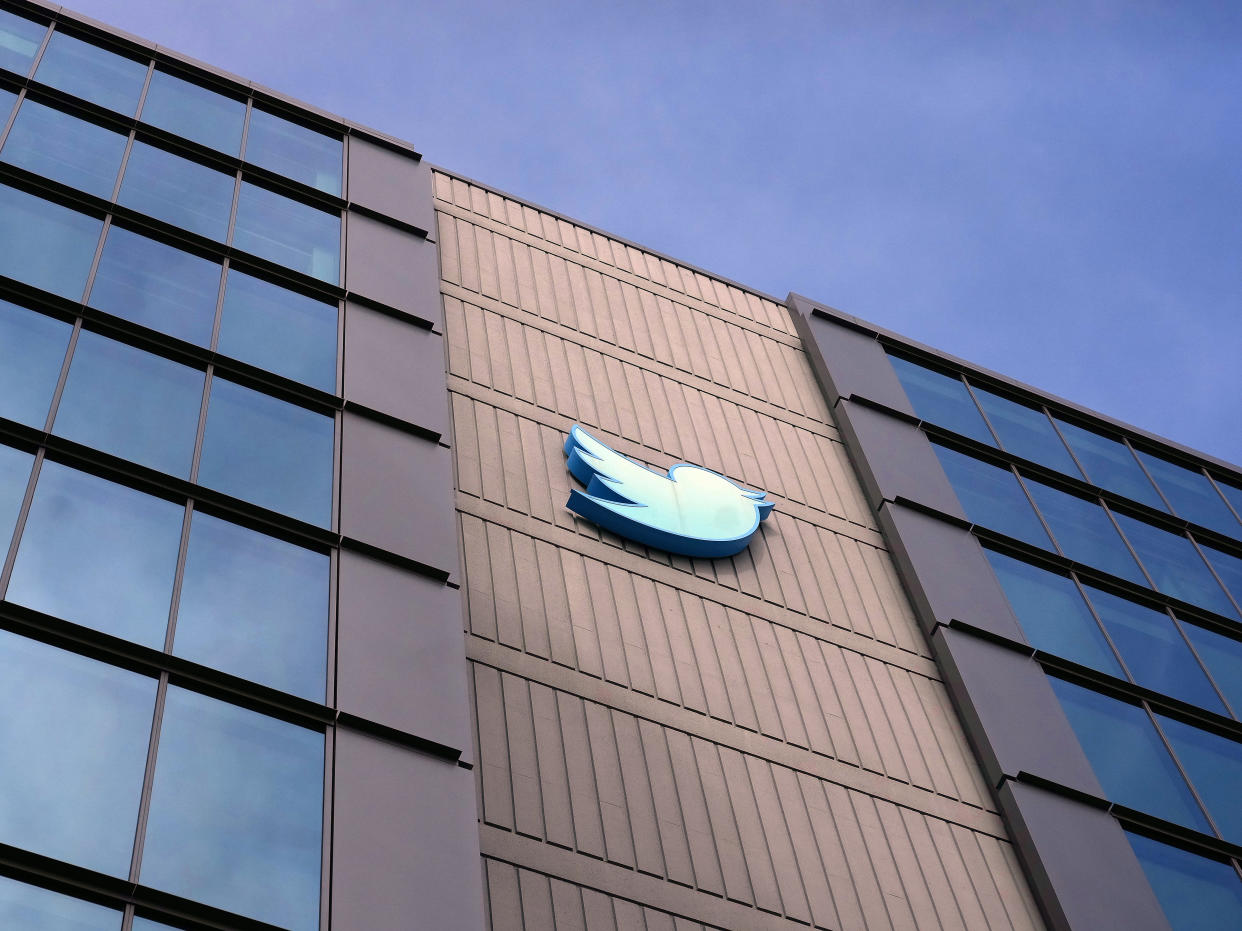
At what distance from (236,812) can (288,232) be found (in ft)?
38.0

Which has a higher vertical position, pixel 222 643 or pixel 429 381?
pixel 429 381

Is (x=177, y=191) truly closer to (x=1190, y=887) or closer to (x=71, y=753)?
(x=71, y=753)

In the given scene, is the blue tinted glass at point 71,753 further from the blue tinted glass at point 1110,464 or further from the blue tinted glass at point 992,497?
the blue tinted glass at point 1110,464

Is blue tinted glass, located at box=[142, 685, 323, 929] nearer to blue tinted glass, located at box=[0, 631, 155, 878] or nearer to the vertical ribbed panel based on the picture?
blue tinted glass, located at box=[0, 631, 155, 878]

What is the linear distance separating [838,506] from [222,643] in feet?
35.6

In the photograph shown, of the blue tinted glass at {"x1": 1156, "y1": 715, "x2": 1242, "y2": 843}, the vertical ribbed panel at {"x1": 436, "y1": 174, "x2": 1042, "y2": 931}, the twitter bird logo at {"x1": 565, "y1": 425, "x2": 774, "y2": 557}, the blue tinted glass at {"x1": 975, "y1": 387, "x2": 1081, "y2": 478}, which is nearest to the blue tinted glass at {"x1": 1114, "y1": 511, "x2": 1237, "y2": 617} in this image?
the blue tinted glass at {"x1": 975, "y1": 387, "x2": 1081, "y2": 478}

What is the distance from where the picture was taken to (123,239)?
1920cm

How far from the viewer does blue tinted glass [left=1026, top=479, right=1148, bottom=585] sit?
75.7 feet

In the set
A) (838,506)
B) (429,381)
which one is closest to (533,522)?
(429,381)

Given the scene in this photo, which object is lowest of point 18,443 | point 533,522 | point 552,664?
point 552,664

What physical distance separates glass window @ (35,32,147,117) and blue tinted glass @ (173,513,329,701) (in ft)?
34.7

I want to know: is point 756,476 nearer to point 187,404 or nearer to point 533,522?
point 533,522

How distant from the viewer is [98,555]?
13680 mm

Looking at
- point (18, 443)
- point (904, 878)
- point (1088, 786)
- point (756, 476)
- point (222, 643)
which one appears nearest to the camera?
point (222, 643)
